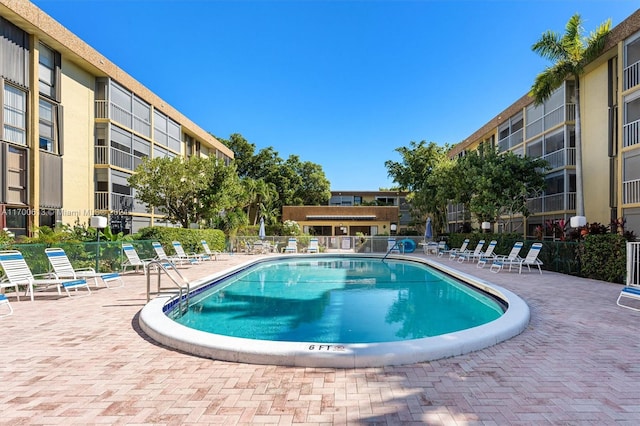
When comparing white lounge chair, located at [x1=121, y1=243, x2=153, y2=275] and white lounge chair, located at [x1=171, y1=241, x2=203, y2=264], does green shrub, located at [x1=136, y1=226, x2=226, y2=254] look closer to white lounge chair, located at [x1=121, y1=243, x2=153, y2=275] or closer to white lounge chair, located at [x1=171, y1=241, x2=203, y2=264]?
white lounge chair, located at [x1=171, y1=241, x2=203, y2=264]

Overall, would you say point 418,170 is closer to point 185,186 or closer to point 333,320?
point 185,186

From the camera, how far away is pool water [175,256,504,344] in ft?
22.5

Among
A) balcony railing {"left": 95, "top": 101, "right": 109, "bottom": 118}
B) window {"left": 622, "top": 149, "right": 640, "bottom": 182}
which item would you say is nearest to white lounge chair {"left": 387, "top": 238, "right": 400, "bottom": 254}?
window {"left": 622, "top": 149, "right": 640, "bottom": 182}

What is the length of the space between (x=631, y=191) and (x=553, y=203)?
5416 mm

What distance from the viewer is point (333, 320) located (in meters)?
7.66

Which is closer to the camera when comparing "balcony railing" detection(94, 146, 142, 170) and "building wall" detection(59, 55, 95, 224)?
"building wall" detection(59, 55, 95, 224)

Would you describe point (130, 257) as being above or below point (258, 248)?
above

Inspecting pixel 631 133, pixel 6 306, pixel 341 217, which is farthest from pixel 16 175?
pixel 341 217

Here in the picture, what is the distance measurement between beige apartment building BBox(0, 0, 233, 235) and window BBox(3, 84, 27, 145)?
4 centimetres

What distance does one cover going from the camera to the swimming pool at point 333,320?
4.21 m

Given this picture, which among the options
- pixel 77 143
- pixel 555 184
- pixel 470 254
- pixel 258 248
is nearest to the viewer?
pixel 77 143

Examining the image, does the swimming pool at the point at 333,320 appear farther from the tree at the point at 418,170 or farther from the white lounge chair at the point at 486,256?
the tree at the point at 418,170

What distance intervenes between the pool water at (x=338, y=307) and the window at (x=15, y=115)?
10.1 m

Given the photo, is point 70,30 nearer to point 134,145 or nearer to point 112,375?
point 134,145
